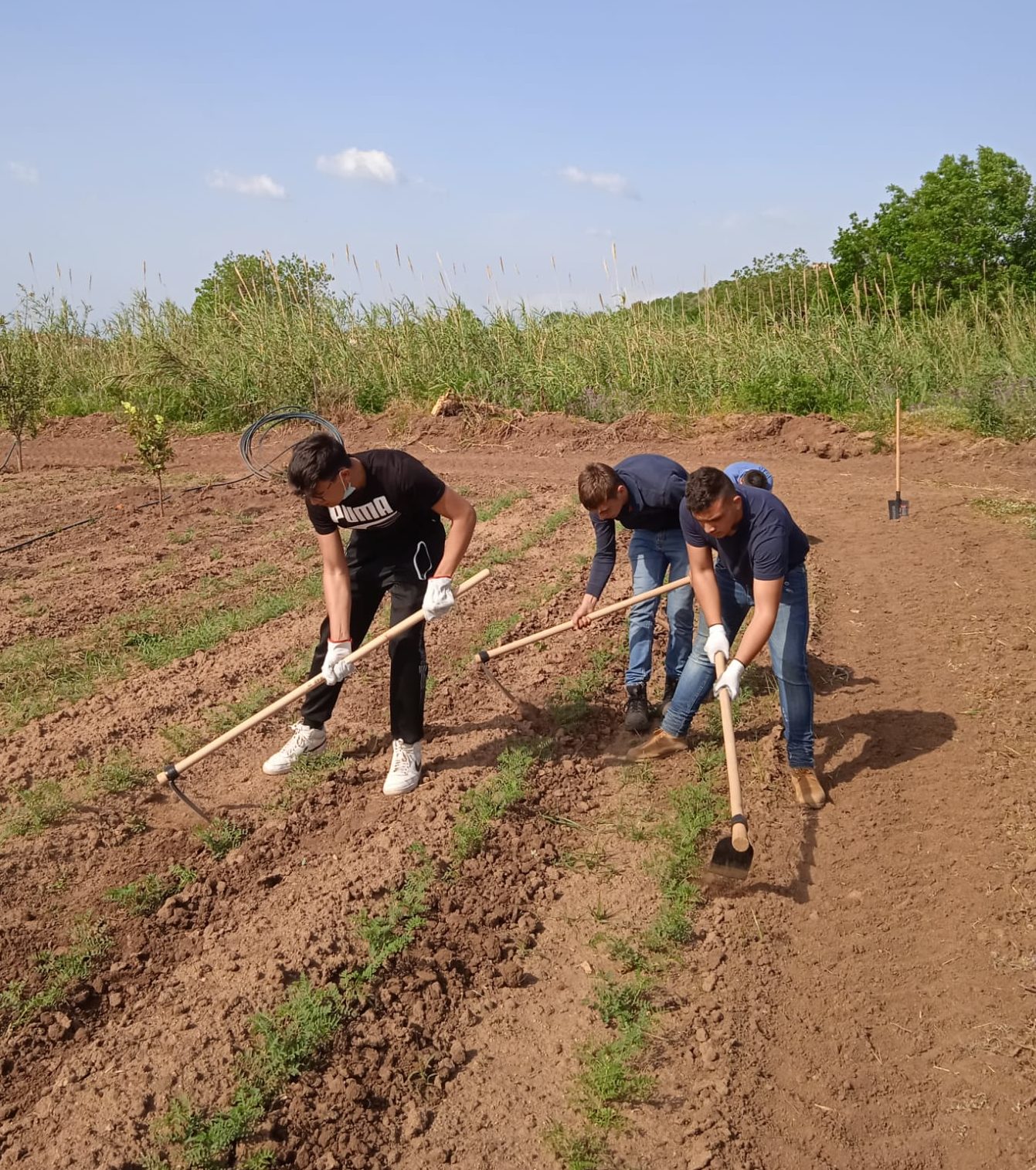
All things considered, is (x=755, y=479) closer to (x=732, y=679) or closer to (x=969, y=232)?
(x=732, y=679)

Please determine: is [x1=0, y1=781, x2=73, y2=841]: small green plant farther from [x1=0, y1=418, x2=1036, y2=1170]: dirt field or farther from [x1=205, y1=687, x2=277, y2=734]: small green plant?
[x1=205, y1=687, x2=277, y2=734]: small green plant

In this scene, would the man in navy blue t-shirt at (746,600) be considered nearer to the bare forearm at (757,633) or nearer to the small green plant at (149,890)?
the bare forearm at (757,633)

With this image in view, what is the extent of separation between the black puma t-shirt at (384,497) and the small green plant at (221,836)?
4.48 ft

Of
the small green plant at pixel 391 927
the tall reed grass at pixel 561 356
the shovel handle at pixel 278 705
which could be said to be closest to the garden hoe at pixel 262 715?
the shovel handle at pixel 278 705

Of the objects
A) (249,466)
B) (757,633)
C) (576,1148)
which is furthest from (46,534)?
(576,1148)

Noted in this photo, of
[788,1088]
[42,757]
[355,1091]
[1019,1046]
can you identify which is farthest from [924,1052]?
[42,757]

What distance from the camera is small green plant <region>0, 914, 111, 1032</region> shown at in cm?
335

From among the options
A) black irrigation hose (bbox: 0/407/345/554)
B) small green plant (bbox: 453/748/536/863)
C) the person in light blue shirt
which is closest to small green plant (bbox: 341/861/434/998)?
small green plant (bbox: 453/748/536/863)

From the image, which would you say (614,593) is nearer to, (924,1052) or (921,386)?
(924,1052)

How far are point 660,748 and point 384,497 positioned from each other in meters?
1.90

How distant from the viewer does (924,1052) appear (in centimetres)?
319

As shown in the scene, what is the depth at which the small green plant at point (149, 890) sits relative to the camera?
3875 millimetres

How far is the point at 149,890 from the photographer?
395cm

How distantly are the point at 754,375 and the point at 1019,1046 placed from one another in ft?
40.4
